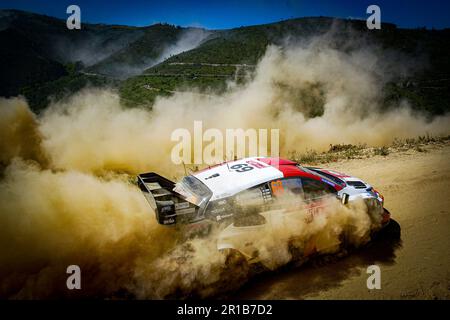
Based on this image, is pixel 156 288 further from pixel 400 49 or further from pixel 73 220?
pixel 400 49

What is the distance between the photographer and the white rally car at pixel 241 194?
13.0 feet

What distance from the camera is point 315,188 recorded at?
15.5 feet

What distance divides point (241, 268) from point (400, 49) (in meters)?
51.0

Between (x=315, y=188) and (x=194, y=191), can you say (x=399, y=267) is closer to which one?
(x=315, y=188)

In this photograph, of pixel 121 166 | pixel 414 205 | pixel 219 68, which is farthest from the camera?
pixel 219 68

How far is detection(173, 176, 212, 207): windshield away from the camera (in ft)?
13.8

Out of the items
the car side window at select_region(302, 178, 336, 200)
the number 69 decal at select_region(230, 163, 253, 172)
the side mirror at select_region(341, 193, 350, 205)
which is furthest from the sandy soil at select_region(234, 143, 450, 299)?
the number 69 decal at select_region(230, 163, 253, 172)

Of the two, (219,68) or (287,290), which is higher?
(219,68)

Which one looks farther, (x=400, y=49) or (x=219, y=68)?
(x=400, y=49)

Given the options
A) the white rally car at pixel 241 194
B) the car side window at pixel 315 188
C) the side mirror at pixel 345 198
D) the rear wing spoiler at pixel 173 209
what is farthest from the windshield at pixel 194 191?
the side mirror at pixel 345 198

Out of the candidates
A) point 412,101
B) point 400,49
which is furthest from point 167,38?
point 412,101

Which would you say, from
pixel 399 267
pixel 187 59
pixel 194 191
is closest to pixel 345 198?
pixel 399 267

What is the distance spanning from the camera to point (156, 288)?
3.87 metres

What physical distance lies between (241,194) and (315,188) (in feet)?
4.51
